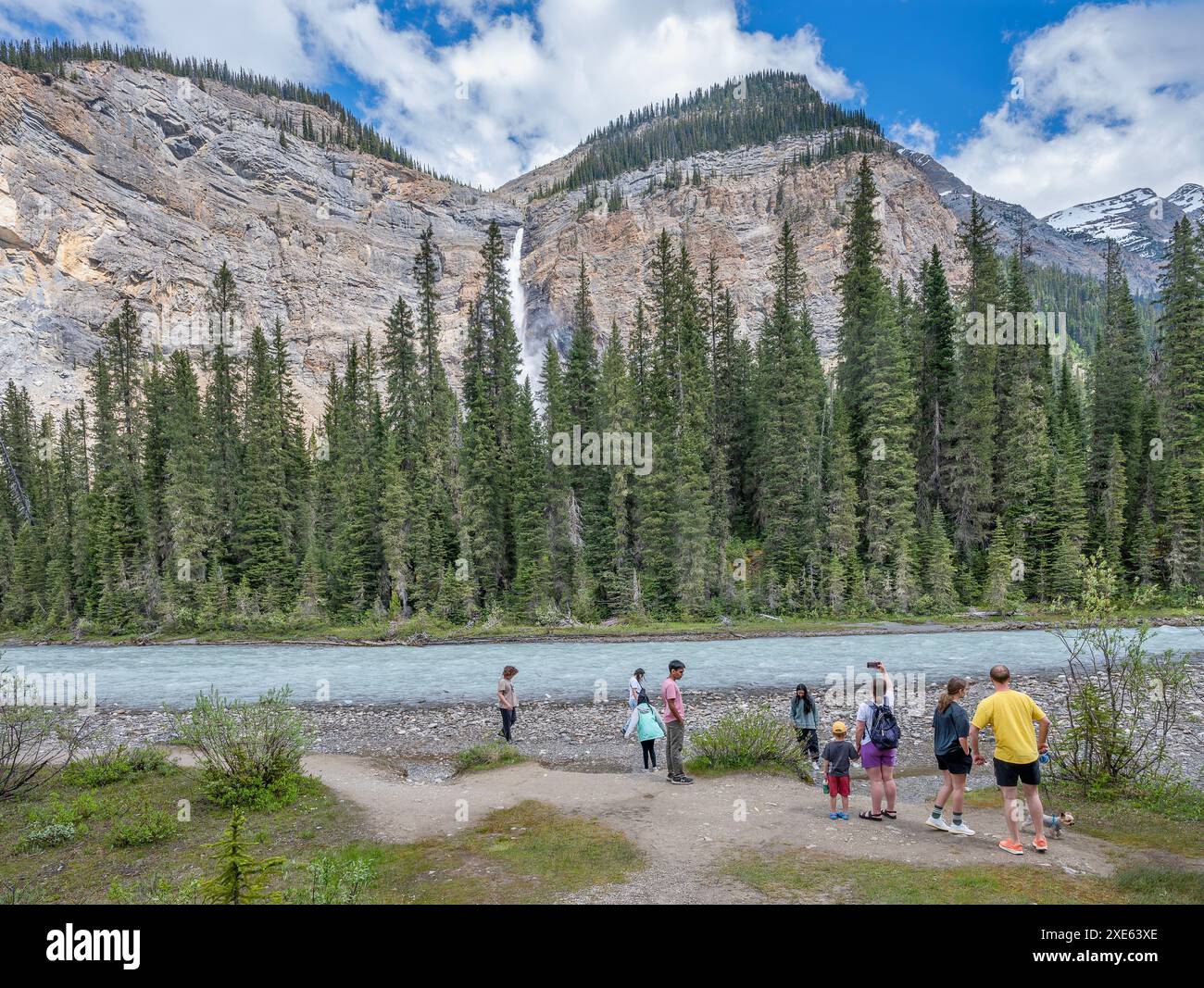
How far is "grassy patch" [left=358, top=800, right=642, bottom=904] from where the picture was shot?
26.0 feet

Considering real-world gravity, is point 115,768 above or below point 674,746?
below

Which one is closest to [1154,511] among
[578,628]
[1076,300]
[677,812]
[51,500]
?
[578,628]

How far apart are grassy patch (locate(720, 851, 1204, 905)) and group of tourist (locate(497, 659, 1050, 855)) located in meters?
0.86

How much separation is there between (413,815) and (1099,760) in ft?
39.9

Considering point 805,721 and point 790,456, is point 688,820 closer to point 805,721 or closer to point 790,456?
point 805,721

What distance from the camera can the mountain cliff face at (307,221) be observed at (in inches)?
3979

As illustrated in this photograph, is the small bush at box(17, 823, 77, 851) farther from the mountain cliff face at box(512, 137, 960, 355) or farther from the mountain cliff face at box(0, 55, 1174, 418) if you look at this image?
the mountain cliff face at box(512, 137, 960, 355)

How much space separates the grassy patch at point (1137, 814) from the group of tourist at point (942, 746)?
50 centimetres

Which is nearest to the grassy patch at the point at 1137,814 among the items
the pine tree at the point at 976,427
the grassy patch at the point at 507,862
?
the grassy patch at the point at 507,862

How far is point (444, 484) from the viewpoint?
4825 cm

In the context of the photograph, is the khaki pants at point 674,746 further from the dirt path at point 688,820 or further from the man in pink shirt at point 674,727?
the dirt path at point 688,820

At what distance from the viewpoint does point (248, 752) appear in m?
12.5

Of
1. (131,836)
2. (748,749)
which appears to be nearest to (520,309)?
(748,749)

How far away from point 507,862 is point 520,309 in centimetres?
14568
